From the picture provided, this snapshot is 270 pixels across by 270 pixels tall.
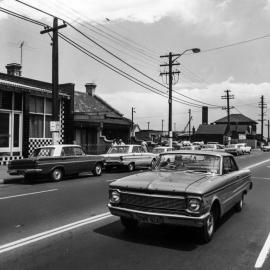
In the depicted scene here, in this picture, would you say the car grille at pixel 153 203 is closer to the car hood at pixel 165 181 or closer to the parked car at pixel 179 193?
the parked car at pixel 179 193

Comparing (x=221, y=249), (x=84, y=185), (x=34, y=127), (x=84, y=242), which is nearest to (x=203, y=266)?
(x=221, y=249)

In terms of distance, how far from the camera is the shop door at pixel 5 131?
2398cm

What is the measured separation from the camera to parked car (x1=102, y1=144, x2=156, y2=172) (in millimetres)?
22406

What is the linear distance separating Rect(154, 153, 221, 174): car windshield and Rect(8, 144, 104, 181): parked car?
925cm

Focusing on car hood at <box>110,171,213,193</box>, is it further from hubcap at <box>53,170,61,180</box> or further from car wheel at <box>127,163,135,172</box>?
car wheel at <box>127,163,135,172</box>

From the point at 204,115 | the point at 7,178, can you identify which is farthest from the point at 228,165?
the point at 204,115

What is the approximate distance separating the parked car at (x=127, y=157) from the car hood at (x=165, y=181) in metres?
14.5

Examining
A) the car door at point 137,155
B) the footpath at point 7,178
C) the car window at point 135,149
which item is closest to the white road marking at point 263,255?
the footpath at point 7,178

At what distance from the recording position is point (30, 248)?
644 centimetres

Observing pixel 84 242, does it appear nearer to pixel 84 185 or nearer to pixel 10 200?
pixel 10 200

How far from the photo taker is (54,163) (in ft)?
57.3

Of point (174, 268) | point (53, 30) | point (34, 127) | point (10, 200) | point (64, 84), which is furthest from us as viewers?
point (64, 84)

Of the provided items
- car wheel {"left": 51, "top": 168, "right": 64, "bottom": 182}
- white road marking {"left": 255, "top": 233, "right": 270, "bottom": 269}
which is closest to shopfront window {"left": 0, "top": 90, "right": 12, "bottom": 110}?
car wheel {"left": 51, "top": 168, "right": 64, "bottom": 182}

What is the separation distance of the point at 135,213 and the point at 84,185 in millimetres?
8773
